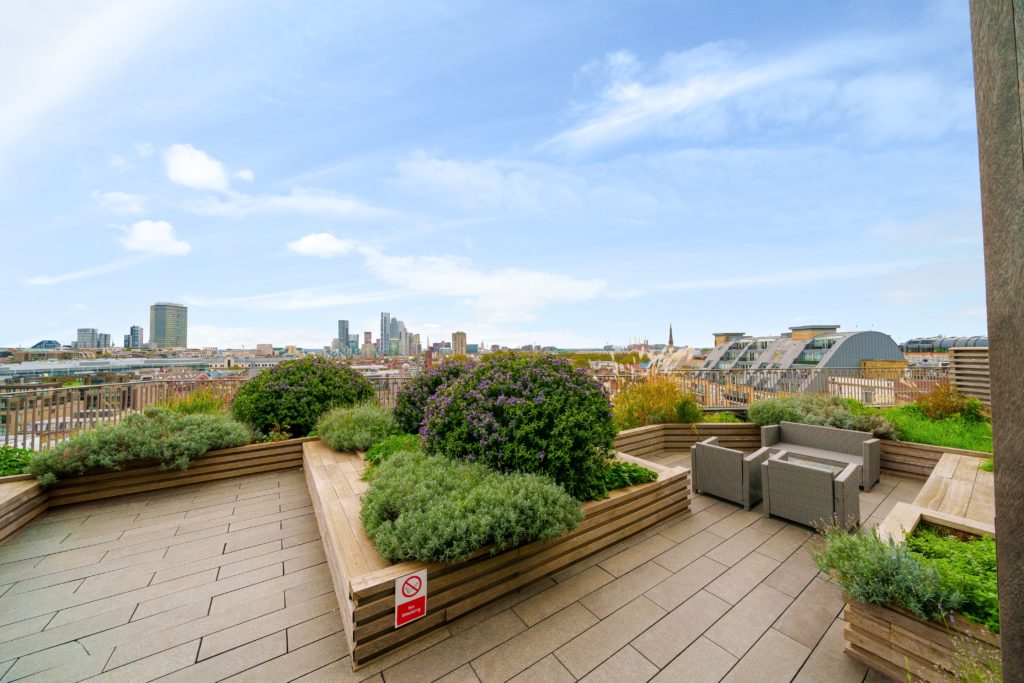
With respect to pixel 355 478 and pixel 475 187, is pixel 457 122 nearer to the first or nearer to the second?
pixel 475 187

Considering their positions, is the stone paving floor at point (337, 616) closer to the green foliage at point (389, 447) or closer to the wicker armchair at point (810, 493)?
the wicker armchair at point (810, 493)

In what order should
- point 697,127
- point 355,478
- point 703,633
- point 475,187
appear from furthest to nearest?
1. point 475,187
2. point 697,127
3. point 355,478
4. point 703,633

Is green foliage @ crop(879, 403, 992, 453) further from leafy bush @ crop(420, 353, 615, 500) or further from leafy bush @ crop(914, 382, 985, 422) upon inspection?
leafy bush @ crop(420, 353, 615, 500)

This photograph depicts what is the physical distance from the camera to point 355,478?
344cm

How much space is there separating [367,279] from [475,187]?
8.58 meters

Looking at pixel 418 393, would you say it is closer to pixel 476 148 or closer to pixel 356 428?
pixel 356 428

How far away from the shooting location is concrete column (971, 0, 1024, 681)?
0.83 m

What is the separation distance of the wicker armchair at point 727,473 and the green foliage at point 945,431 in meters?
2.45

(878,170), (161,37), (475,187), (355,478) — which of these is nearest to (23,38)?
(161,37)

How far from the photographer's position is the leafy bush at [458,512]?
2055 millimetres

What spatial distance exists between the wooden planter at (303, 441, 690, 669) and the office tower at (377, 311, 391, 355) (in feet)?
112

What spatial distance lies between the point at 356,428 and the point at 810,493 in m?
4.64

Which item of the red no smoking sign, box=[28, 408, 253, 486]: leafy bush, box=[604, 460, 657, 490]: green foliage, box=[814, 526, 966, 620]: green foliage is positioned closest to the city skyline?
box=[814, 526, 966, 620]: green foliage

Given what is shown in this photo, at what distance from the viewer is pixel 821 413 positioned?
16.7 ft
